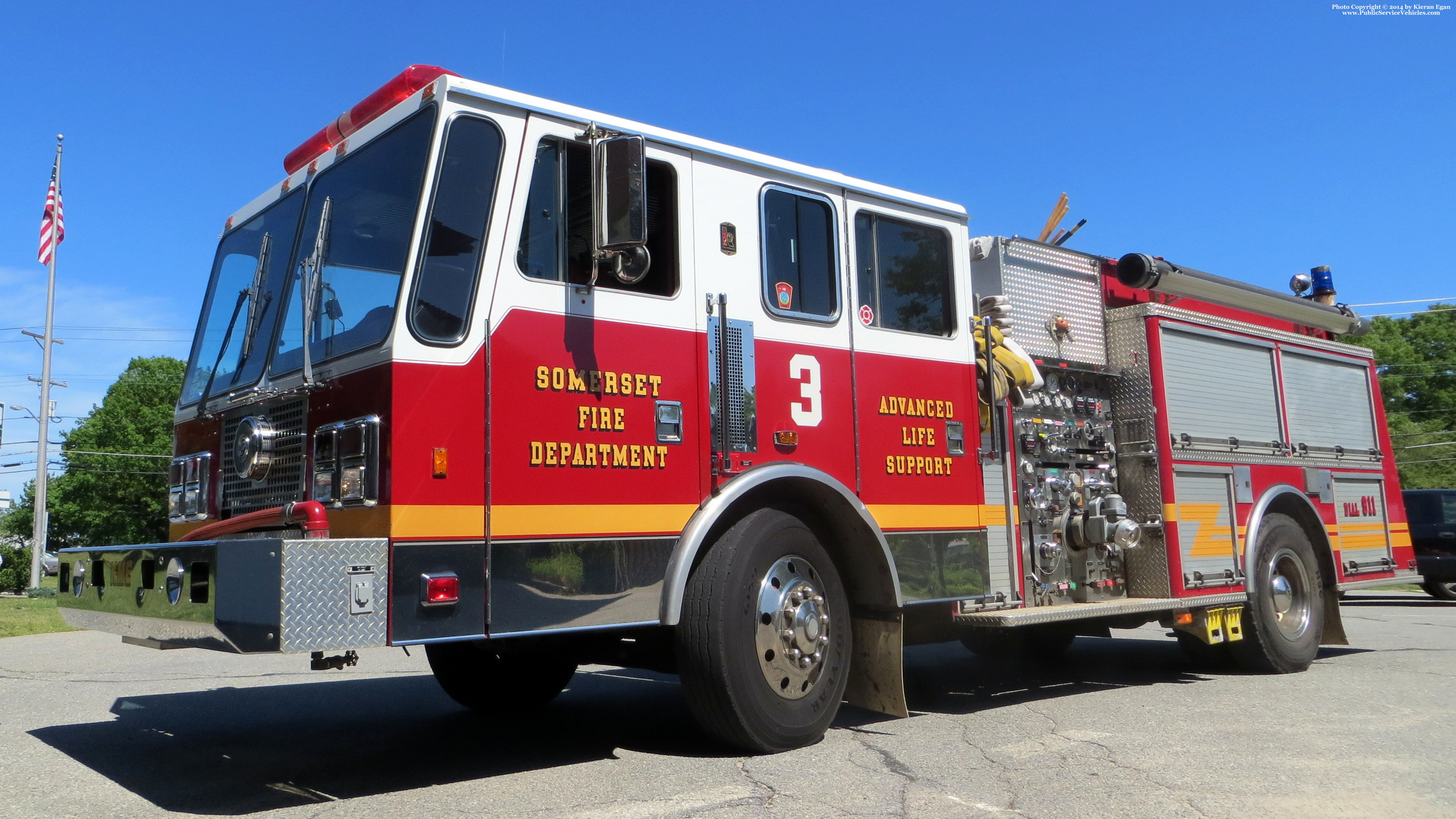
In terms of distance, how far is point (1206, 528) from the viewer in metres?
7.38

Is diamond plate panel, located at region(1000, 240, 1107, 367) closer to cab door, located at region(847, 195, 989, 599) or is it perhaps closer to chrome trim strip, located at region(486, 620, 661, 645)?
cab door, located at region(847, 195, 989, 599)

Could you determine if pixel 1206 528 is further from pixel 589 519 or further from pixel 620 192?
pixel 620 192

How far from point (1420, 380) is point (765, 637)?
54.6m

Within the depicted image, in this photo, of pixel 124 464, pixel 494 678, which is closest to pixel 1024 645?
pixel 494 678

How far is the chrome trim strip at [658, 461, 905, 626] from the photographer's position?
4.50m

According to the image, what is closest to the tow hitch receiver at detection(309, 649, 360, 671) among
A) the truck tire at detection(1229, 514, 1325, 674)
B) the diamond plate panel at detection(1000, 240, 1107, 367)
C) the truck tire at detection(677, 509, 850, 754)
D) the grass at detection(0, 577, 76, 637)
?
the truck tire at detection(677, 509, 850, 754)

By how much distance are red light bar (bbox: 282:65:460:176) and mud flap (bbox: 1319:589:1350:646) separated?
751 cm

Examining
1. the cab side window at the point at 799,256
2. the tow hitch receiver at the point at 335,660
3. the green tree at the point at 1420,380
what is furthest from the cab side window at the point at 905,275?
the green tree at the point at 1420,380

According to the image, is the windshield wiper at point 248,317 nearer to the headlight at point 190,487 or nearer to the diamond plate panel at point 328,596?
the headlight at point 190,487

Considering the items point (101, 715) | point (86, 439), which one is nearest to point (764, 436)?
point (101, 715)

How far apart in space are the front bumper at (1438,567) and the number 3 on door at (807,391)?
46.4 ft

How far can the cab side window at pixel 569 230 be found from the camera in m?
4.41

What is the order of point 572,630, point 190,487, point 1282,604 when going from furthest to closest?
point 1282,604 < point 190,487 < point 572,630

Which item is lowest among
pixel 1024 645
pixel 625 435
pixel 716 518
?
pixel 1024 645
